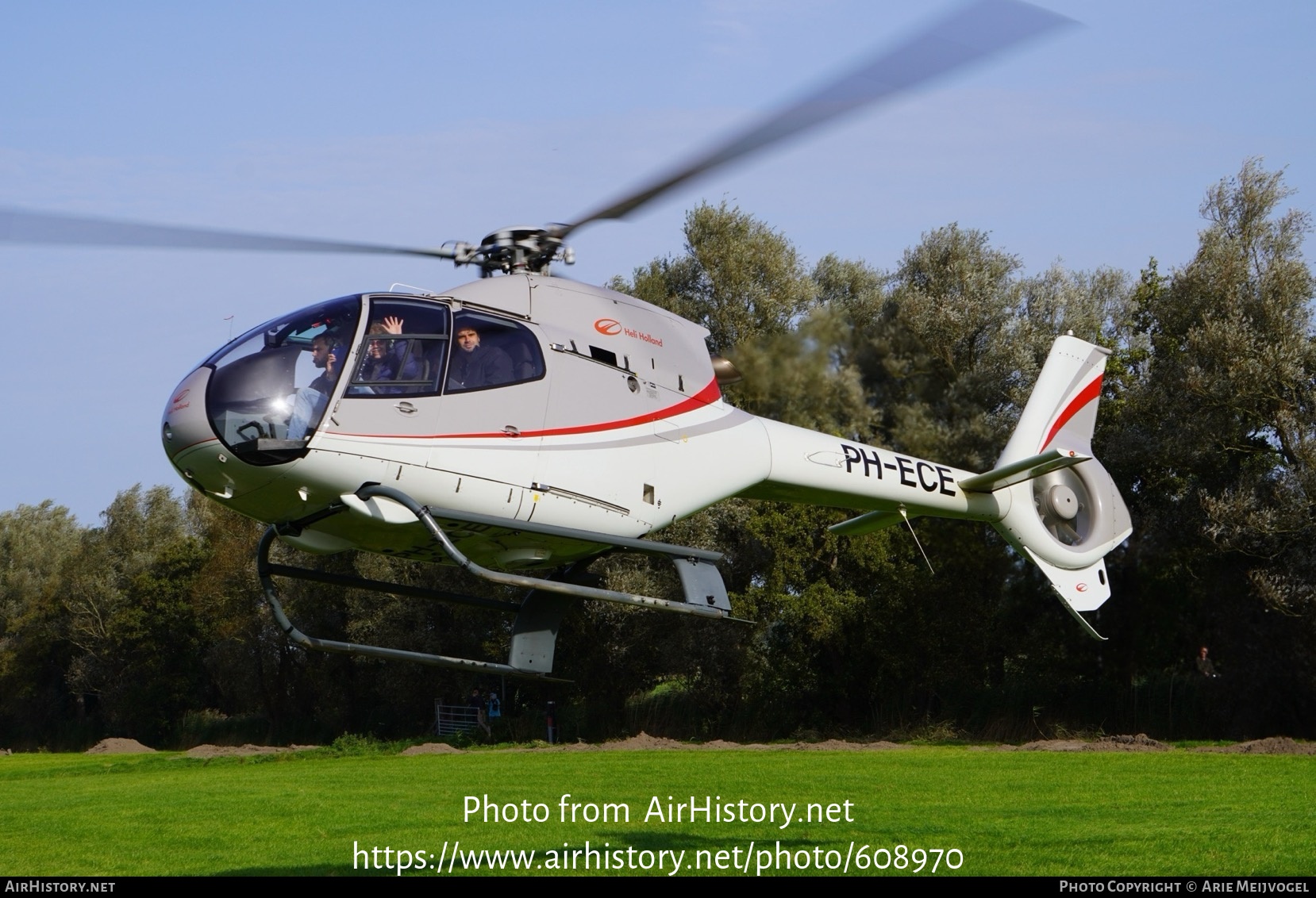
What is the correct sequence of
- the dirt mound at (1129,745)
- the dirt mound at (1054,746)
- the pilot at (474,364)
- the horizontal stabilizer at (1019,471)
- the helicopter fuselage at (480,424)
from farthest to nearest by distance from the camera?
the dirt mound at (1054,746) → the dirt mound at (1129,745) → the horizontal stabilizer at (1019,471) → the pilot at (474,364) → the helicopter fuselage at (480,424)

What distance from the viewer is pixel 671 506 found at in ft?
38.2

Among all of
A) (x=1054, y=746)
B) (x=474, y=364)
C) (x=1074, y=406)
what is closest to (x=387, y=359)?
(x=474, y=364)

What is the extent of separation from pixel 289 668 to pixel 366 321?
39606mm

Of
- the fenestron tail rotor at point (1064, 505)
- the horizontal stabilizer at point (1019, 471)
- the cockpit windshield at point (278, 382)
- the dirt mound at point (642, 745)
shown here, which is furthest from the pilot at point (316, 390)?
the dirt mound at point (642, 745)

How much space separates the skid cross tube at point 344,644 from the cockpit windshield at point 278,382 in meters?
0.89

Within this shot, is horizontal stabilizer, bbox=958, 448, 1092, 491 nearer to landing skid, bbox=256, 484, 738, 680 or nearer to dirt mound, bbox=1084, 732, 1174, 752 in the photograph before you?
landing skid, bbox=256, 484, 738, 680

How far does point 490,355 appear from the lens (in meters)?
10.5

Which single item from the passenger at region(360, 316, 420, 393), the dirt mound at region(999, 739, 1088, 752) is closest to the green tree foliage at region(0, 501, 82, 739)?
the dirt mound at region(999, 739, 1088, 752)

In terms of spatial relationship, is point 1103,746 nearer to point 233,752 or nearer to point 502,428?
point 502,428

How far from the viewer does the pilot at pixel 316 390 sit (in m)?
9.63

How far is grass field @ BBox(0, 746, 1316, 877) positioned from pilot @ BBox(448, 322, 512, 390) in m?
5.21

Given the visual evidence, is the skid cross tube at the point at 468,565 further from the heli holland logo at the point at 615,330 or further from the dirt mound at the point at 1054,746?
the dirt mound at the point at 1054,746

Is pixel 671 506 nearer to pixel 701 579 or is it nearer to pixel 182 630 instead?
pixel 701 579

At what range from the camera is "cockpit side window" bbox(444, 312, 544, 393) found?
33.8 ft
